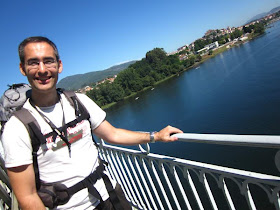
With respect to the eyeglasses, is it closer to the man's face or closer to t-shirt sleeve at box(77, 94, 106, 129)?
the man's face

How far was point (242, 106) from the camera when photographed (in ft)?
73.2

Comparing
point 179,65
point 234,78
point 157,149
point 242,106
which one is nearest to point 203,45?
point 179,65

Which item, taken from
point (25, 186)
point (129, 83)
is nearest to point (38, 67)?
point (25, 186)

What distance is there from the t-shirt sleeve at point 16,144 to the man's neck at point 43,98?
0.19 meters

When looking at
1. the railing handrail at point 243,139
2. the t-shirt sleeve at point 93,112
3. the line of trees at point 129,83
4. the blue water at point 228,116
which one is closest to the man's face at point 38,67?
the t-shirt sleeve at point 93,112

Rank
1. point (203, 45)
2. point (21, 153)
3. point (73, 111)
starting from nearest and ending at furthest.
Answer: point (21, 153) → point (73, 111) → point (203, 45)

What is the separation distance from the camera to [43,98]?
1.29m

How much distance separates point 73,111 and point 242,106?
78.2ft

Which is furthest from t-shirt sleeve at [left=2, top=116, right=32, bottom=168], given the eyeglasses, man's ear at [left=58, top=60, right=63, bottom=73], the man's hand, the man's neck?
the man's hand

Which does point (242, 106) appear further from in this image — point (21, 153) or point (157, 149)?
point (21, 153)

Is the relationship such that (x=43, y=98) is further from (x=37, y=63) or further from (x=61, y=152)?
(x=61, y=152)

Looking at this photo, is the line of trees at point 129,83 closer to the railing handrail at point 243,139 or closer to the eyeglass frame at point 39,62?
the eyeglass frame at point 39,62

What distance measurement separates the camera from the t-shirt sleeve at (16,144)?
3.52 feet

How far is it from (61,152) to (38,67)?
1.73 feet
